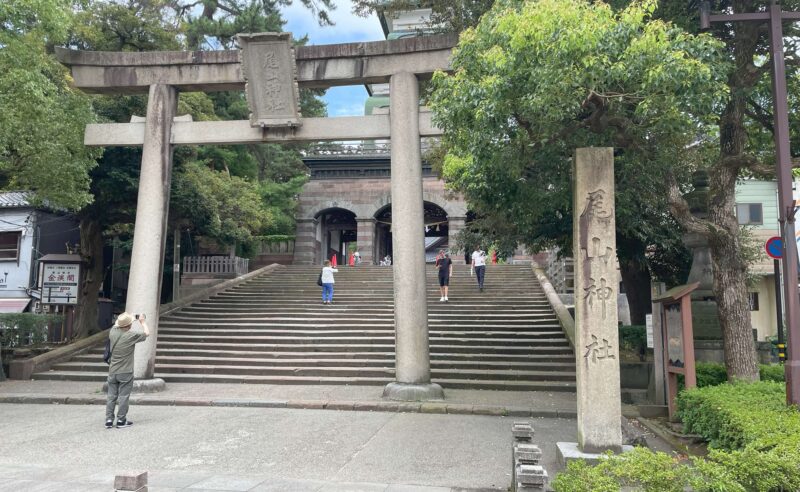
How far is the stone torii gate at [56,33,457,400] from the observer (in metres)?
10.6

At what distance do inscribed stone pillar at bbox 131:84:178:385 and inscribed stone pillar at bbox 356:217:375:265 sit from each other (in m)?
17.5

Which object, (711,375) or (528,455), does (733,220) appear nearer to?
(711,375)

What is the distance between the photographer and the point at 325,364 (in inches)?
527

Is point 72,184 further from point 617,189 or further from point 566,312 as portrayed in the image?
point 566,312

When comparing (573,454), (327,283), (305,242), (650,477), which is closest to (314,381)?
(327,283)

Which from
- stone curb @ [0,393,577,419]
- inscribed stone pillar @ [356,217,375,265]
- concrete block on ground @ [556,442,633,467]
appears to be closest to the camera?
concrete block on ground @ [556,442,633,467]

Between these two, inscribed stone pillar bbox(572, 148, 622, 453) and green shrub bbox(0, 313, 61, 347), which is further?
green shrub bbox(0, 313, 61, 347)

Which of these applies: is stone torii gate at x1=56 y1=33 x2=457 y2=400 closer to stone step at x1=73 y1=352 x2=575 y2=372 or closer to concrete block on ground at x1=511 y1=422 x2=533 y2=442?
stone step at x1=73 y1=352 x2=575 y2=372

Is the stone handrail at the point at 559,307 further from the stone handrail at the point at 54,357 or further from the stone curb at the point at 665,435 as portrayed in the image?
the stone handrail at the point at 54,357

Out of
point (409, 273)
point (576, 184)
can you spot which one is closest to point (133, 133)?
point (409, 273)

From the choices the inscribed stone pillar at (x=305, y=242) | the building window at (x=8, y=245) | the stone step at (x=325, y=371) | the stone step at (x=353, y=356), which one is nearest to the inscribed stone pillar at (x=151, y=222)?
the stone step at (x=325, y=371)

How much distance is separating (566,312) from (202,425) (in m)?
9.88

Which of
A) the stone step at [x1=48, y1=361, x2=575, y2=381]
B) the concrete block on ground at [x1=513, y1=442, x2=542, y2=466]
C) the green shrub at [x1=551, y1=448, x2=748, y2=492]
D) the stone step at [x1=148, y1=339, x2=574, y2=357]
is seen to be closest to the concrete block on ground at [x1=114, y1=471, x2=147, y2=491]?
the concrete block on ground at [x1=513, y1=442, x2=542, y2=466]

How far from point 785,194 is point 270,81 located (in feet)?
29.0
